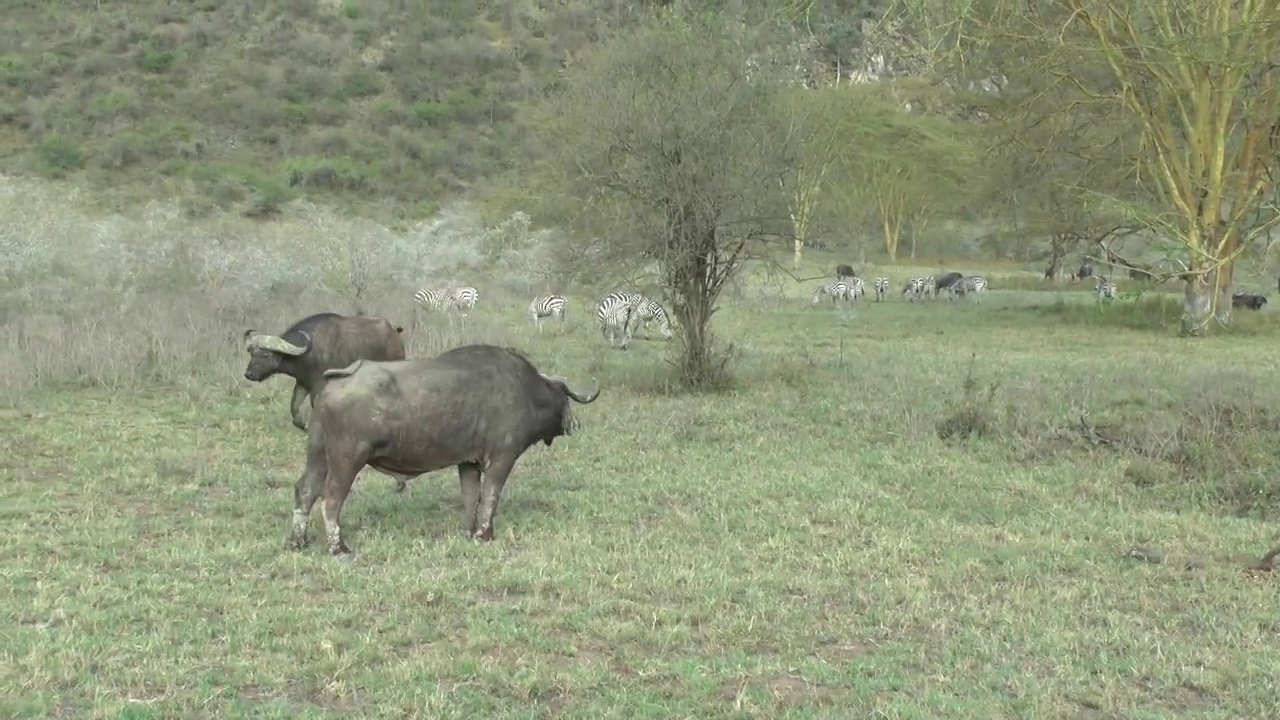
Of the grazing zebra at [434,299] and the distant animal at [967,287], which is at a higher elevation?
the distant animal at [967,287]

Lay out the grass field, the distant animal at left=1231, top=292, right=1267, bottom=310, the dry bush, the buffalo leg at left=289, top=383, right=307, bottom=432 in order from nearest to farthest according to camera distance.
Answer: the grass field
the buffalo leg at left=289, top=383, right=307, bottom=432
the dry bush
the distant animal at left=1231, top=292, right=1267, bottom=310

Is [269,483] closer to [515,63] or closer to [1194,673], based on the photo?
[1194,673]

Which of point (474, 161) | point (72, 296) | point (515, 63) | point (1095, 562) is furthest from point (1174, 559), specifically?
point (515, 63)

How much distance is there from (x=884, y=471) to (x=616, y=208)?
6.18 metres

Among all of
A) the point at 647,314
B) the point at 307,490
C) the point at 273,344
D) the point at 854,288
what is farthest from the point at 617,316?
the point at 854,288

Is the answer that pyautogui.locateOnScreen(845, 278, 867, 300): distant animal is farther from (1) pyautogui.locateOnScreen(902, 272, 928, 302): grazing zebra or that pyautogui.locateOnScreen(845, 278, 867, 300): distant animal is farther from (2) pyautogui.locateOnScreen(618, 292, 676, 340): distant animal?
(2) pyautogui.locateOnScreen(618, 292, 676, 340): distant animal

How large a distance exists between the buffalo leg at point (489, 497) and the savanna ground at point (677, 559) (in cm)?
18

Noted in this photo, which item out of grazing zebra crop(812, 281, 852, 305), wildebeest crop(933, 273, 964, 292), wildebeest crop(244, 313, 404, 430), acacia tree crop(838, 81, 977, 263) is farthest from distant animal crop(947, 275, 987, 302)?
wildebeest crop(244, 313, 404, 430)

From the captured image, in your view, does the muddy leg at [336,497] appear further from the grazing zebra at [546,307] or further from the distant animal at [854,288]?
the distant animal at [854,288]

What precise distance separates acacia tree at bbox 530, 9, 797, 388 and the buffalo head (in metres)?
5.87

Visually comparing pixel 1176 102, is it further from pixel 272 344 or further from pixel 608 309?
pixel 272 344

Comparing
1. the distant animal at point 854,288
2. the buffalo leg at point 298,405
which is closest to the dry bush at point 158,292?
the buffalo leg at point 298,405

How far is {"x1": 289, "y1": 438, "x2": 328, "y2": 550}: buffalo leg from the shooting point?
6867 mm

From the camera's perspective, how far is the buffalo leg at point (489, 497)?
23.4 feet
